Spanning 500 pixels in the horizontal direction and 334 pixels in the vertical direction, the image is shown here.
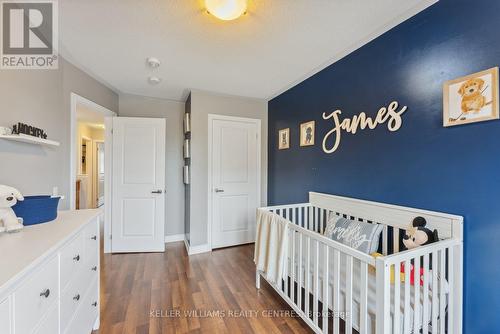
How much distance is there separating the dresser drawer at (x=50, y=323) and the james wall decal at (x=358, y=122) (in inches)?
90.6

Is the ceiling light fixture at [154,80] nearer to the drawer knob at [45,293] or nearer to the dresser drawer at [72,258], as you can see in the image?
the dresser drawer at [72,258]

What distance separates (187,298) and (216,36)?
7.57 ft

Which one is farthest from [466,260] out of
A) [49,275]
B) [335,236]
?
[49,275]

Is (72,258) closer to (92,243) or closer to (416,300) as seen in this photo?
(92,243)

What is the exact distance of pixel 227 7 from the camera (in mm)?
1329

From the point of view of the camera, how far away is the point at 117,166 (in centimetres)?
298

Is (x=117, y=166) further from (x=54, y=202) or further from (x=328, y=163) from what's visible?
(x=328, y=163)

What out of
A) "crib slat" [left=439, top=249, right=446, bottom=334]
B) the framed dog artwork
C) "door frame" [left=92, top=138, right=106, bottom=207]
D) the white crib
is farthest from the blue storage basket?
"door frame" [left=92, top=138, right=106, bottom=207]

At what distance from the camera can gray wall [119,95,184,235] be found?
3412 mm

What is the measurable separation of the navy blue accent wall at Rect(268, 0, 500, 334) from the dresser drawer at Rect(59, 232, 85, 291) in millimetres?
2114

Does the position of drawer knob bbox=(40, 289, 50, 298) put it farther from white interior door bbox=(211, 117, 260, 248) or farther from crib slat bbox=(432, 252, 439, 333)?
white interior door bbox=(211, 117, 260, 248)

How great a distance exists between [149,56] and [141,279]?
229 centimetres

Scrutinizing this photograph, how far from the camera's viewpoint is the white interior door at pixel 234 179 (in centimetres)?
321

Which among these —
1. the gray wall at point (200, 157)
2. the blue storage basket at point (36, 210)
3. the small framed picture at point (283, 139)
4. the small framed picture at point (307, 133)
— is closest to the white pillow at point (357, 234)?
the small framed picture at point (307, 133)
